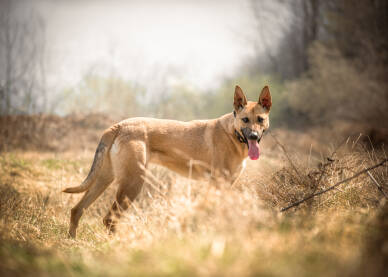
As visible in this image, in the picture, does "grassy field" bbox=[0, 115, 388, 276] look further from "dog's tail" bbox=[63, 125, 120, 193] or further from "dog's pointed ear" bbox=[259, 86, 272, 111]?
"dog's pointed ear" bbox=[259, 86, 272, 111]

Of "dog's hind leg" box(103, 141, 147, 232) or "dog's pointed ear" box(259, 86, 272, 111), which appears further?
"dog's pointed ear" box(259, 86, 272, 111)

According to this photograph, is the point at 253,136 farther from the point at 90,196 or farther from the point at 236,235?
the point at 90,196

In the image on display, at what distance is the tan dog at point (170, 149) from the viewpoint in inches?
161

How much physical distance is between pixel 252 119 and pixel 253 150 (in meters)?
0.52

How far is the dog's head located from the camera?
402 centimetres

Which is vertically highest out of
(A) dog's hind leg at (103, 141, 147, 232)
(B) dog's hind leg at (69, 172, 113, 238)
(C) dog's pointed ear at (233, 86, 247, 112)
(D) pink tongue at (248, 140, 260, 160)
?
(C) dog's pointed ear at (233, 86, 247, 112)

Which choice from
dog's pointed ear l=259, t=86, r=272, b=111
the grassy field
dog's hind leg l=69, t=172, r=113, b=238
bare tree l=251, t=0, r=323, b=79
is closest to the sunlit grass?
the grassy field

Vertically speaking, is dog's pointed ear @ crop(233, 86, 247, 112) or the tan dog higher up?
dog's pointed ear @ crop(233, 86, 247, 112)

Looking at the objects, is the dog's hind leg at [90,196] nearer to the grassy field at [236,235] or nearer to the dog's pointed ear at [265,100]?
the grassy field at [236,235]

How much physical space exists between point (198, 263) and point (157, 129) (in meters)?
2.90

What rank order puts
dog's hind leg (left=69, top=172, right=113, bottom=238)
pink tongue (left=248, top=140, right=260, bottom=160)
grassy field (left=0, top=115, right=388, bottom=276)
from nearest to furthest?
1. grassy field (left=0, top=115, right=388, bottom=276)
2. pink tongue (left=248, top=140, right=260, bottom=160)
3. dog's hind leg (left=69, top=172, right=113, bottom=238)

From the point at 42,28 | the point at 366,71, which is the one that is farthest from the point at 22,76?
the point at 366,71

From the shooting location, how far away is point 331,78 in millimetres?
18953

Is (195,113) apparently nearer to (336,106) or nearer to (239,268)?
(336,106)
